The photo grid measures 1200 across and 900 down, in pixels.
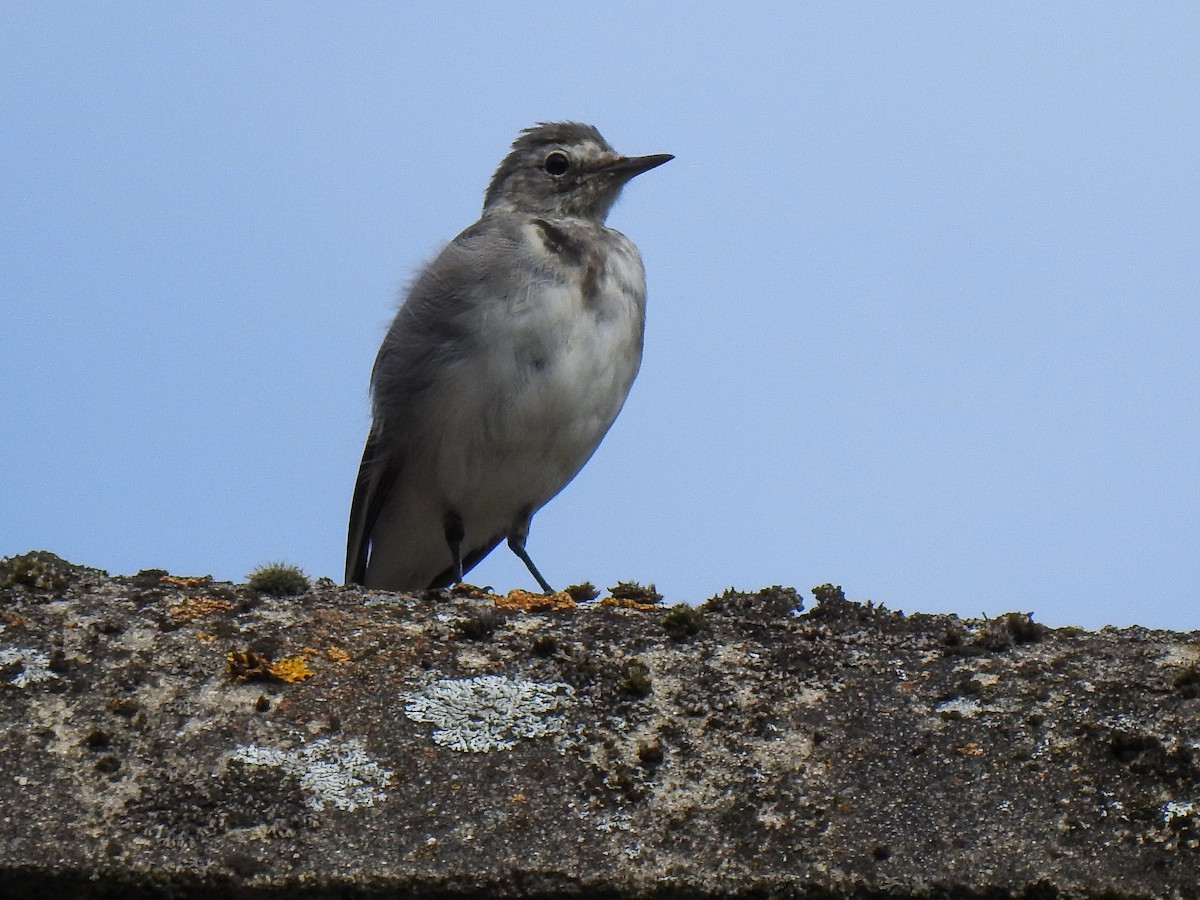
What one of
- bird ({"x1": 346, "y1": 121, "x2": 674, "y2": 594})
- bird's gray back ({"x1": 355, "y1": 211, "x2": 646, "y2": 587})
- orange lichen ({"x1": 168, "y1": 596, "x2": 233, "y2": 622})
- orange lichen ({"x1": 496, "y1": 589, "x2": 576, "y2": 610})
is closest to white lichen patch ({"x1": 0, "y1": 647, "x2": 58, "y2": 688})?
orange lichen ({"x1": 168, "y1": 596, "x2": 233, "y2": 622})

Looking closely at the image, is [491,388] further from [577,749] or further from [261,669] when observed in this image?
[577,749]

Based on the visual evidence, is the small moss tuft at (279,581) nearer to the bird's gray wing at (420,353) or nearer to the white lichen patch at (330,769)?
the white lichen patch at (330,769)

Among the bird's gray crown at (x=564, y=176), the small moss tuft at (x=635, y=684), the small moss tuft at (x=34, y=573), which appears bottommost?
the small moss tuft at (x=635, y=684)

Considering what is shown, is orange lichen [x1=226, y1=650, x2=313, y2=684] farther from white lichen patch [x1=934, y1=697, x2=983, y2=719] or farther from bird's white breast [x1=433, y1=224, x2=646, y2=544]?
bird's white breast [x1=433, y1=224, x2=646, y2=544]

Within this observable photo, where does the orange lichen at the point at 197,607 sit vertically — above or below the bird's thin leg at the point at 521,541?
below

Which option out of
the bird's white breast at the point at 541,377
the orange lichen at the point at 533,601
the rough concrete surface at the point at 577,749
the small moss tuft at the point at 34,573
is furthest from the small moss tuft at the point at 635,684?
the bird's white breast at the point at 541,377

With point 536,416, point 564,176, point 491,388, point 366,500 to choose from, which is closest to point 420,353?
point 491,388
